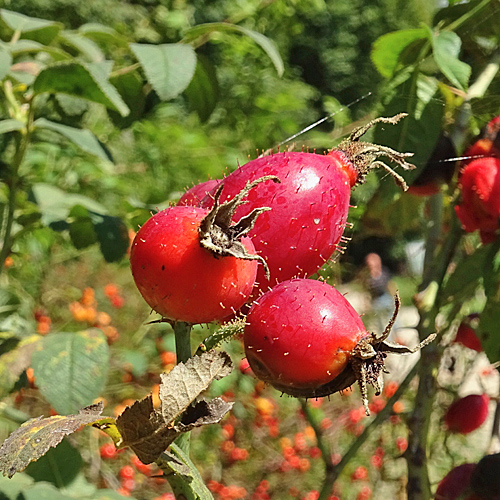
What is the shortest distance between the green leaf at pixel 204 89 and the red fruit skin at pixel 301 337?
0.60m

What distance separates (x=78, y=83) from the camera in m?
0.68

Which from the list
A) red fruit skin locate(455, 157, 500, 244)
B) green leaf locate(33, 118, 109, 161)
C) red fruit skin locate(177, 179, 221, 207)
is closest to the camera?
red fruit skin locate(177, 179, 221, 207)

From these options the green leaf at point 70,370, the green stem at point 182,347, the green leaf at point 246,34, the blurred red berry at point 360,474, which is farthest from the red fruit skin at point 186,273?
the blurred red berry at point 360,474

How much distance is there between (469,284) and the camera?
657 millimetres

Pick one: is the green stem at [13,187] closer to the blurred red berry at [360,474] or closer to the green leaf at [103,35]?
the green leaf at [103,35]

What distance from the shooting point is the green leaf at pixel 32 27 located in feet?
2.74

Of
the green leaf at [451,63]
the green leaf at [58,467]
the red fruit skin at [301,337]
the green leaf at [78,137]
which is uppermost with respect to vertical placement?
the green leaf at [451,63]

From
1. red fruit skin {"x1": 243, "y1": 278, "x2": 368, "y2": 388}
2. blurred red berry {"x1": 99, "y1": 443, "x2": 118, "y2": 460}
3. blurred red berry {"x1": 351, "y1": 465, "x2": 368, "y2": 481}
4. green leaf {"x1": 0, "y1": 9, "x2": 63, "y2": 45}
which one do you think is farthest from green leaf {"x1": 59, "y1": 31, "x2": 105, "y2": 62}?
blurred red berry {"x1": 351, "y1": 465, "x2": 368, "y2": 481}

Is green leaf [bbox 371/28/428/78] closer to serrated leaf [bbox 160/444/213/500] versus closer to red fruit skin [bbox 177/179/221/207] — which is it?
red fruit skin [bbox 177/179/221/207]

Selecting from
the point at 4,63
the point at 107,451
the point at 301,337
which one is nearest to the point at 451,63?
the point at 301,337

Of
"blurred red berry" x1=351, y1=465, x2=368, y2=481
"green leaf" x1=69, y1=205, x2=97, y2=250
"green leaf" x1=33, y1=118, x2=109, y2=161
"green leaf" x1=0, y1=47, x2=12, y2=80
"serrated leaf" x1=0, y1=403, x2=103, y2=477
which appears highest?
"green leaf" x1=0, y1=47, x2=12, y2=80

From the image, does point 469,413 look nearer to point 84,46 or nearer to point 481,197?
point 481,197

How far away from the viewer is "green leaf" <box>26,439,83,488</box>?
639 mm

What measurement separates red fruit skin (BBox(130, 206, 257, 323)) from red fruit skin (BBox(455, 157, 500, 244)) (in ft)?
0.97
